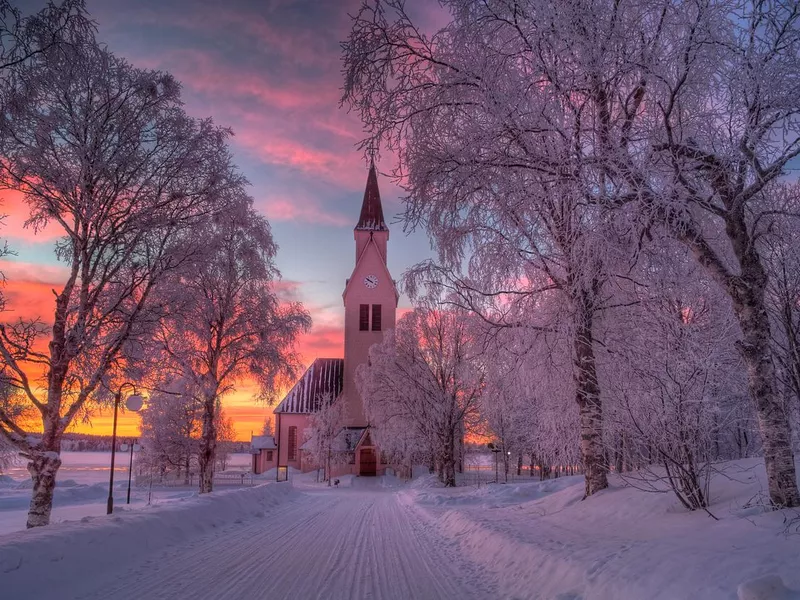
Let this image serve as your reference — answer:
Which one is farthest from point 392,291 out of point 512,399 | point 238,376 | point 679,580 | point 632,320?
point 679,580

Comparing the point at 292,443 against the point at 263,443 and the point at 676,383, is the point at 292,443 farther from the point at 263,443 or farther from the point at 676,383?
Result: the point at 676,383

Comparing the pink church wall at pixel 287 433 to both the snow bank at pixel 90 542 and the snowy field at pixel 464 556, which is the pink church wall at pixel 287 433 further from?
the snowy field at pixel 464 556

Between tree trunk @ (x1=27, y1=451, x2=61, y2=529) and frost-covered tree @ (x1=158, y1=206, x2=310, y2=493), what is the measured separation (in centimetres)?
746

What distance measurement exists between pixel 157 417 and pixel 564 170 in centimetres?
4068

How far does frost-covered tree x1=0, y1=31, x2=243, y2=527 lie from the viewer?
1016 cm

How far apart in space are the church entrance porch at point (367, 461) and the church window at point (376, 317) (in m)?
12.2

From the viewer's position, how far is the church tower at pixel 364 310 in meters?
54.3

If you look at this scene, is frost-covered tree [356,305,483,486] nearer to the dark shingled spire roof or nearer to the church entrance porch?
the church entrance porch

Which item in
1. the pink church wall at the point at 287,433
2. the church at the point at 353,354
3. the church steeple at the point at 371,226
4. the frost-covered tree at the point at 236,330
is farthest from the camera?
the church steeple at the point at 371,226

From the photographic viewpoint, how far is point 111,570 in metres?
7.19

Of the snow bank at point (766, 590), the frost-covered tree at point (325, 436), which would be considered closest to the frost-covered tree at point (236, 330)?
the snow bank at point (766, 590)

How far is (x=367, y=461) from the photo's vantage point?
Result: 165 ft

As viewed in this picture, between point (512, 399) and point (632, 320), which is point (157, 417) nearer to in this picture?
point (512, 399)

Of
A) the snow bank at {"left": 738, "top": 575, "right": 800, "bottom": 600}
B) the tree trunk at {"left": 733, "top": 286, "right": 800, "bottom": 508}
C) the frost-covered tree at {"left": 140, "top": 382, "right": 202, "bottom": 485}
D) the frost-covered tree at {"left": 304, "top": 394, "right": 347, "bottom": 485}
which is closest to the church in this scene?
the frost-covered tree at {"left": 304, "top": 394, "right": 347, "bottom": 485}
